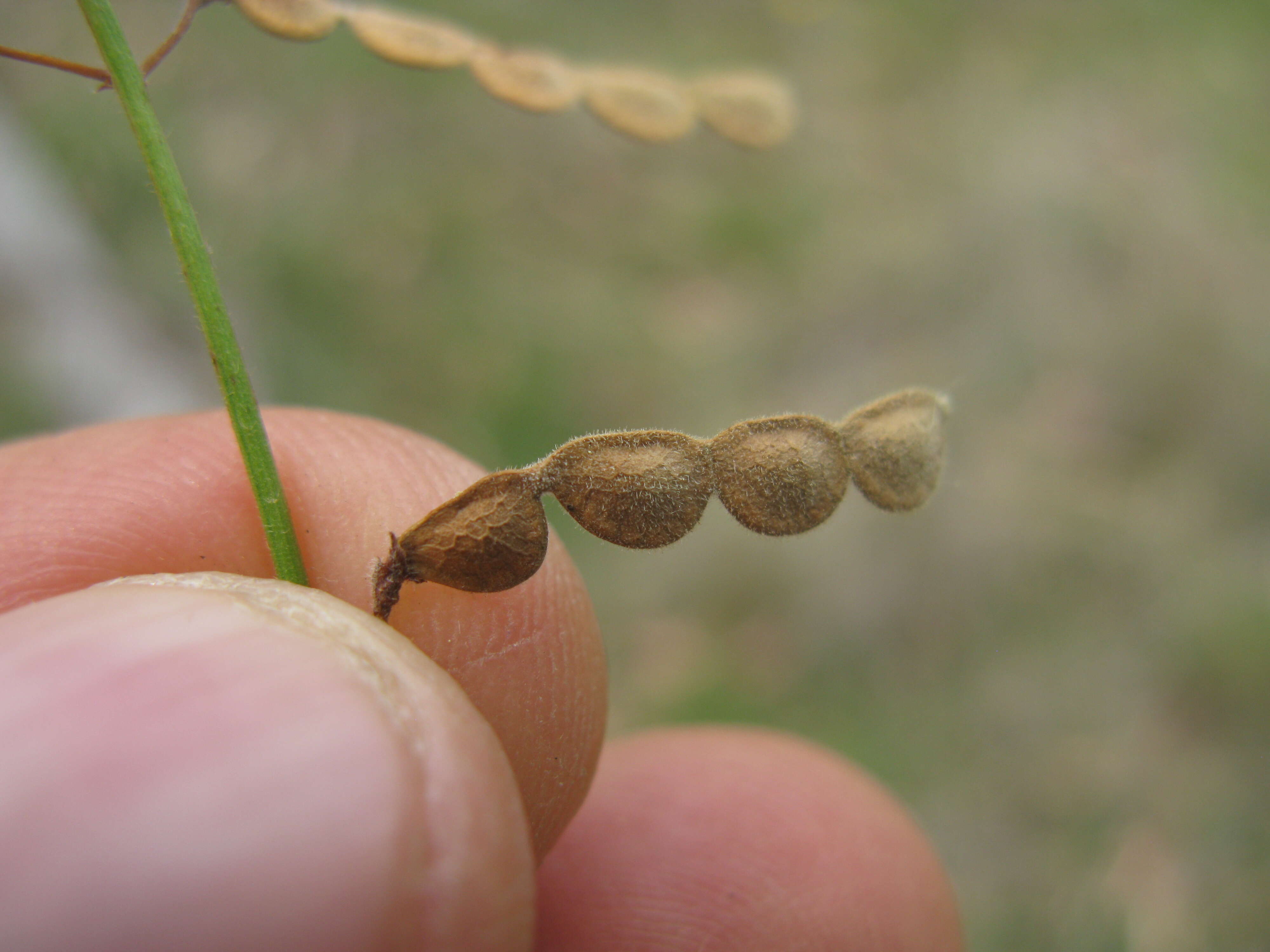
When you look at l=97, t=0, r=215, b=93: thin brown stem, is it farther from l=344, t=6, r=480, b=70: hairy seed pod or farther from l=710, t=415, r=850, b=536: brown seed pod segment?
l=710, t=415, r=850, b=536: brown seed pod segment

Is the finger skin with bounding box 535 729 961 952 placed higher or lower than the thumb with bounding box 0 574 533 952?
lower

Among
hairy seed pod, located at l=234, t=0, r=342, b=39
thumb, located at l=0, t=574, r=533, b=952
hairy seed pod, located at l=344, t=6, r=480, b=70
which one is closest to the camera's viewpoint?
thumb, located at l=0, t=574, r=533, b=952

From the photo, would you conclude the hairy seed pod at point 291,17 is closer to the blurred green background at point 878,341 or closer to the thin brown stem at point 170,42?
the thin brown stem at point 170,42

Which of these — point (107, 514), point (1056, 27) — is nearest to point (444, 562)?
point (107, 514)

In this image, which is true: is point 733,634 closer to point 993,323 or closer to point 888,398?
point 993,323

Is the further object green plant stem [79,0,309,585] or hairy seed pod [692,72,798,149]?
hairy seed pod [692,72,798,149]

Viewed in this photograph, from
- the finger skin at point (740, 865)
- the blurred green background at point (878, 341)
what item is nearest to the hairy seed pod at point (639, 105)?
the finger skin at point (740, 865)

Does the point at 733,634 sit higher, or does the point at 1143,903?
the point at 733,634

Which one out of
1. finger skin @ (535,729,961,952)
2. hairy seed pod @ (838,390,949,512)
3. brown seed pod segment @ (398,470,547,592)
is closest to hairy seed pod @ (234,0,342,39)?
brown seed pod segment @ (398,470,547,592)
